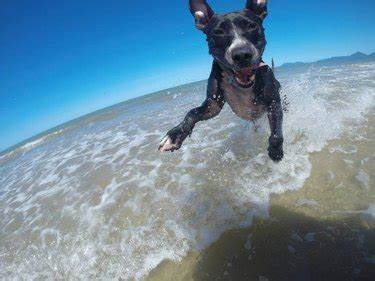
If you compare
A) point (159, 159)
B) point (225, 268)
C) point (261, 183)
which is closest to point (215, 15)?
point (261, 183)

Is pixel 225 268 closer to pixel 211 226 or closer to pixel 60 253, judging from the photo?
pixel 211 226

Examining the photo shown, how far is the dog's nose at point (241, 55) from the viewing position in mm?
3854

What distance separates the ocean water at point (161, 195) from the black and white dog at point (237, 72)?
1.63 meters

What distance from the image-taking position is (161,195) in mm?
6664

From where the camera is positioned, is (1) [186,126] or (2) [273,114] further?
(2) [273,114]

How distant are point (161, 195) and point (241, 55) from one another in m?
3.73

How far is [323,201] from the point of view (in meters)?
5.08

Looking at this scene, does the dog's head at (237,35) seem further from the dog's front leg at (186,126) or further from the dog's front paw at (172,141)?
the dog's front paw at (172,141)

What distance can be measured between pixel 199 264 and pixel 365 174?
3346 millimetres

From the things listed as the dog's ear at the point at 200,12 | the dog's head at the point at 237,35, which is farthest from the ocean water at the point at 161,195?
the dog's ear at the point at 200,12

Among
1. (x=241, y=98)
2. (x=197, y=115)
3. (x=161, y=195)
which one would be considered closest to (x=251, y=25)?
(x=241, y=98)

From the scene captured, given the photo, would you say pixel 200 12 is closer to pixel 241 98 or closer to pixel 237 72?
pixel 237 72

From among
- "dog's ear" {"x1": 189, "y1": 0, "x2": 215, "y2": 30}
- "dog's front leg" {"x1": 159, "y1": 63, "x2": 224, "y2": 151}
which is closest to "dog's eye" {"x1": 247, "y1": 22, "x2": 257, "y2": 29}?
"dog's ear" {"x1": 189, "y1": 0, "x2": 215, "y2": 30}

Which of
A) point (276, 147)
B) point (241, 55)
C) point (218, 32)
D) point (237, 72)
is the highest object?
point (218, 32)
